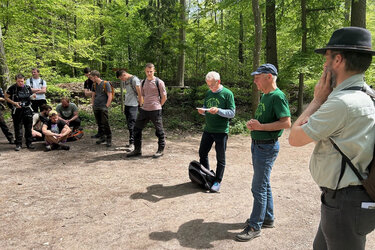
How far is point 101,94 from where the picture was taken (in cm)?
726

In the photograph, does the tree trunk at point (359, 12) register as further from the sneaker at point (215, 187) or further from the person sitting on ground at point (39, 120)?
the person sitting on ground at point (39, 120)

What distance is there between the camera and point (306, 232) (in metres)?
3.42

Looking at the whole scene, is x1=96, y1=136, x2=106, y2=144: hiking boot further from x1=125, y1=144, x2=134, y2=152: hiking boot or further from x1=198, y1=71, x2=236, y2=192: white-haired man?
x1=198, y1=71, x2=236, y2=192: white-haired man

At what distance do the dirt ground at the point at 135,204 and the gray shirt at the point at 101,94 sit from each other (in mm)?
1383

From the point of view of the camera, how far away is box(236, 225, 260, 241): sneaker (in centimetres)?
318

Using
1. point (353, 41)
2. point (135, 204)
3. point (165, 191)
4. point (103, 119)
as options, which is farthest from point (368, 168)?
point (103, 119)

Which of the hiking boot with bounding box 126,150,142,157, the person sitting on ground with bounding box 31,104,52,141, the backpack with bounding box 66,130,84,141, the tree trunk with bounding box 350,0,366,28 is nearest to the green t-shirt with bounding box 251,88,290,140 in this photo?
the hiking boot with bounding box 126,150,142,157

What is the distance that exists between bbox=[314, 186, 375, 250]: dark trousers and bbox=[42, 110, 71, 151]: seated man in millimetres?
6824

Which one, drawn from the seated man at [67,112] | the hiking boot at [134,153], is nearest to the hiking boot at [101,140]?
the seated man at [67,112]

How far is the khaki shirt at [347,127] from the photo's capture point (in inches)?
60.2

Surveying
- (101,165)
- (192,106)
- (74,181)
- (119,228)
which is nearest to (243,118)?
(192,106)

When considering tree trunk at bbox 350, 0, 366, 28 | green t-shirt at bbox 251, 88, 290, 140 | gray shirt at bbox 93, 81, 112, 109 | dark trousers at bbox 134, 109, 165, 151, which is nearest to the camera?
green t-shirt at bbox 251, 88, 290, 140

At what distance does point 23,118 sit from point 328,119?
7466 millimetres

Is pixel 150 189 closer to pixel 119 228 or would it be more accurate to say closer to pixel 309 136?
pixel 119 228
